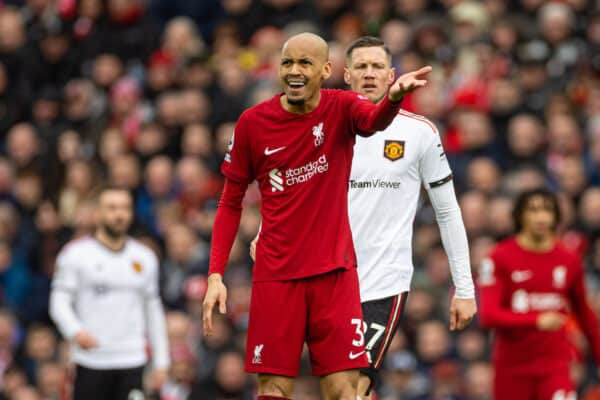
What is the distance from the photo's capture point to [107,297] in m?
12.4

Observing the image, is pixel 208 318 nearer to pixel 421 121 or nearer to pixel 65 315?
pixel 421 121

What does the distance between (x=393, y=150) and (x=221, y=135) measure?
7.48 metres

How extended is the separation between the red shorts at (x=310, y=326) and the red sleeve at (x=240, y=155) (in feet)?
2.12

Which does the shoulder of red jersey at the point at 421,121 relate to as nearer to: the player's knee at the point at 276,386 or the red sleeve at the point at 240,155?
the red sleeve at the point at 240,155

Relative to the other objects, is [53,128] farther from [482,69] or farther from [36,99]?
[482,69]

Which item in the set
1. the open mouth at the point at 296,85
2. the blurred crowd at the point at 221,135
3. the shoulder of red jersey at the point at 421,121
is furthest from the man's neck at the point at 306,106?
the blurred crowd at the point at 221,135

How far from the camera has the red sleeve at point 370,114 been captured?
8.14 m

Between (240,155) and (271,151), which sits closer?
(271,151)

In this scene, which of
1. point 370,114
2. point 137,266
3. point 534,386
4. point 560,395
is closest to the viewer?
point 370,114

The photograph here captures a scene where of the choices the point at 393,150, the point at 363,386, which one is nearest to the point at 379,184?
the point at 393,150

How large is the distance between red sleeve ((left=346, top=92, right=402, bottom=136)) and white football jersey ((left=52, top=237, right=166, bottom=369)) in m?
4.23

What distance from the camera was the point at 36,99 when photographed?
63.9 feet

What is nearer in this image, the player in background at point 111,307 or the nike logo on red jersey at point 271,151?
the nike logo on red jersey at point 271,151

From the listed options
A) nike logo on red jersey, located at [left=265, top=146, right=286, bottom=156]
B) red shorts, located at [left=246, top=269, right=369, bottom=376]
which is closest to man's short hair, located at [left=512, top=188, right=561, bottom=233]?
red shorts, located at [left=246, top=269, right=369, bottom=376]
